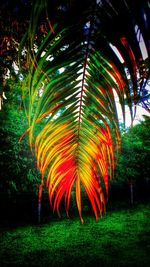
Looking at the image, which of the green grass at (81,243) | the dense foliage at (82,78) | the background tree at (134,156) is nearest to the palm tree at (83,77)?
the dense foliage at (82,78)

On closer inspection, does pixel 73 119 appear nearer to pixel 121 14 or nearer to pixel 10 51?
pixel 121 14

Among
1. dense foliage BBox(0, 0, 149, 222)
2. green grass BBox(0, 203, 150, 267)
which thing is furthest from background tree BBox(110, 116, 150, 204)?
dense foliage BBox(0, 0, 149, 222)

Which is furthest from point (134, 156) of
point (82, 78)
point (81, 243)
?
point (82, 78)

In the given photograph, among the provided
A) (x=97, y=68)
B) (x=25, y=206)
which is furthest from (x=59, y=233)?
(x=97, y=68)

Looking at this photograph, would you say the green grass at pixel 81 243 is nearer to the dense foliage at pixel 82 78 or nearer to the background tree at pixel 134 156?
the background tree at pixel 134 156

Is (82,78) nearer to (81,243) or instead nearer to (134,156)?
(81,243)

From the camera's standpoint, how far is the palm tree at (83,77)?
0.37 meters

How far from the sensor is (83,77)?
1.61 ft

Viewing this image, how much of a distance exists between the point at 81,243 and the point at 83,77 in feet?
27.7

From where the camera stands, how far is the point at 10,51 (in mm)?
1351

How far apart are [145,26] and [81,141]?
1.04ft

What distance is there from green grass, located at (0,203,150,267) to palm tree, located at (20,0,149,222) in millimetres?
6301

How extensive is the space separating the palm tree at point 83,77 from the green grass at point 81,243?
6301mm

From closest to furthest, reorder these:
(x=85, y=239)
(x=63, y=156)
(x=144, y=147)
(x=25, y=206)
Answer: (x=63, y=156)
(x=85, y=239)
(x=25, y=206)
(x=144, y=147)
